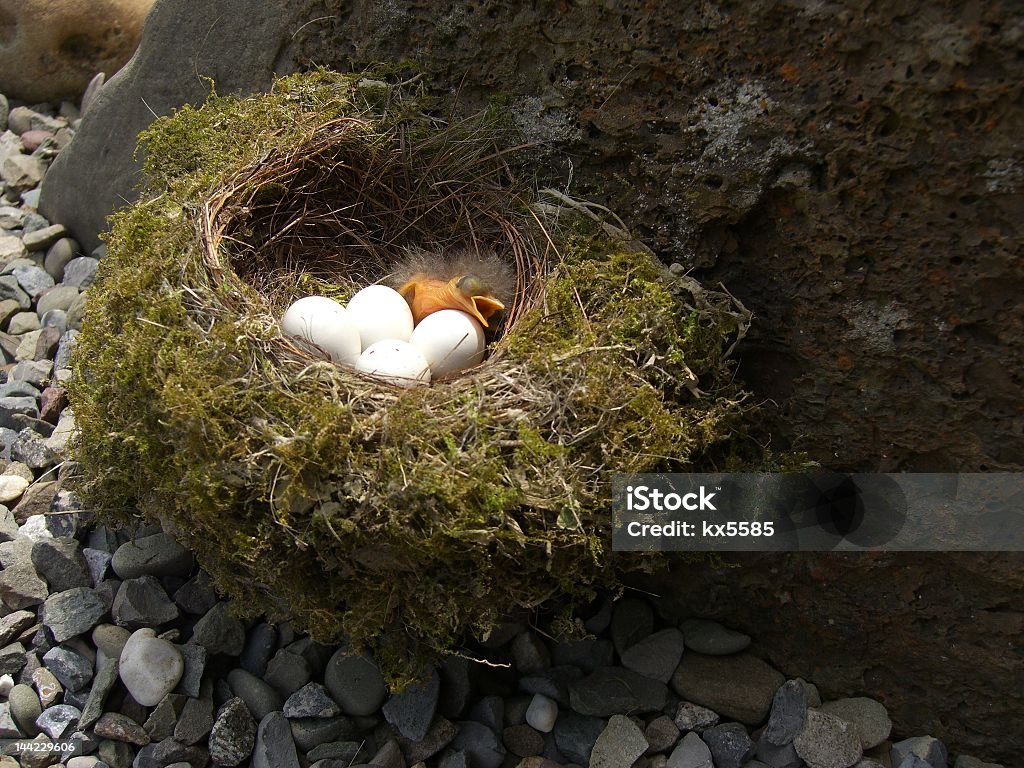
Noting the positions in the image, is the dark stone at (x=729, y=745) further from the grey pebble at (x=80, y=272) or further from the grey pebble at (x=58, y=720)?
the grey pebble at (x=80, y=272)

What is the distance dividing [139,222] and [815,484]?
7.23 ft

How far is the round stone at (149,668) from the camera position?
9.18 feet

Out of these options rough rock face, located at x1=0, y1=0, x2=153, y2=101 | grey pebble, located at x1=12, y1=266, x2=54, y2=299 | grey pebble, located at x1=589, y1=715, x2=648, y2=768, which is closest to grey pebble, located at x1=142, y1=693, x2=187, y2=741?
grey pebble, located at x1=589, y1=715, x2=648, y2=768

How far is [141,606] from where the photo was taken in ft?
9.82

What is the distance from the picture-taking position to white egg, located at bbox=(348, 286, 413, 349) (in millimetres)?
2912

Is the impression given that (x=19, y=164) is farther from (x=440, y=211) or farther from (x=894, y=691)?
(x=894, y=691)

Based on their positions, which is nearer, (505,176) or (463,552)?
(463,552)

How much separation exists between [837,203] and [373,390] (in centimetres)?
129

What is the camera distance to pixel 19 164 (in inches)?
191

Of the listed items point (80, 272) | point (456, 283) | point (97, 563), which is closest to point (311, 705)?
point (97, 563)

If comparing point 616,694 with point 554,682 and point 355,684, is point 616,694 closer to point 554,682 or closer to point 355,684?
point 554,682

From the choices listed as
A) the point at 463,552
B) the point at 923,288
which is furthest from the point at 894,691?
the point at 463,552

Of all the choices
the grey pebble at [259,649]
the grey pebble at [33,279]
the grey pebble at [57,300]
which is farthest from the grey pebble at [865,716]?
the grey pebble at [33,279]

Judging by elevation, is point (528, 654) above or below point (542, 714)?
above
